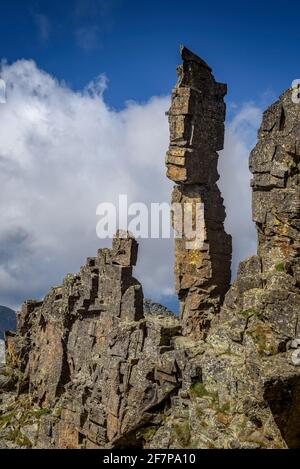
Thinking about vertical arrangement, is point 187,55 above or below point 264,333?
above

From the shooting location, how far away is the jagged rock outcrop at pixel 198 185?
48.9m

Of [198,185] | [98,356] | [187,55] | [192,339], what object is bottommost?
[98,356]

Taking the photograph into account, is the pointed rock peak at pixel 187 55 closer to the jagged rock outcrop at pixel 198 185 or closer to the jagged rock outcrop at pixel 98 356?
the jagged rock outcrop at pixel 198 185

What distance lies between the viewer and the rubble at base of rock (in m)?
34.5

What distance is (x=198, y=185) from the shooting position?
Answer: 5038 centimetres

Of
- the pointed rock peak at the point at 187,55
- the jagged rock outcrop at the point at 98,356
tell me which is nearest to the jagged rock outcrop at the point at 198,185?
the pointed rock peak at the point at 187,55

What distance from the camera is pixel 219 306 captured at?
161 feet

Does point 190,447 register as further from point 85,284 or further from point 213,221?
point 85,284

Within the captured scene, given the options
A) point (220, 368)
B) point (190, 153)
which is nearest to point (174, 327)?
point (220, 368)

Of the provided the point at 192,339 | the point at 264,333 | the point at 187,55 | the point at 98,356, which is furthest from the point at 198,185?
the point at 98,356

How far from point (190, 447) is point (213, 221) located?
21.5 m

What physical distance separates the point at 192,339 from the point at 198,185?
46.4 ft

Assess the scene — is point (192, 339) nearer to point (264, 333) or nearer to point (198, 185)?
point (264, 333)

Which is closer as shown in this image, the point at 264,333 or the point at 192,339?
the point at 264,333
